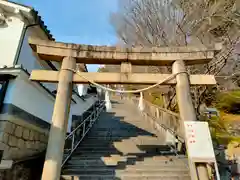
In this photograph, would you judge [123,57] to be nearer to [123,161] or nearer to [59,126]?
[59,126]

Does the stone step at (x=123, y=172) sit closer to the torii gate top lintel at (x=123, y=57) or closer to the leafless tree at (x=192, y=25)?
the torii gate top lintel at (x=123, y=57)

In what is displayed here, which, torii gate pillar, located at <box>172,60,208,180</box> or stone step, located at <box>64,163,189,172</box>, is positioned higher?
torii gate pillar, located at <box>172,60,208,180</box>

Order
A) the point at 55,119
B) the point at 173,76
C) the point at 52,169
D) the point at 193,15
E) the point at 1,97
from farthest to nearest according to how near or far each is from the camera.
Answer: the point at 193,15 → the point at 173,76 → the point at 1,97 → the point at 55,119 → the point at 52,169

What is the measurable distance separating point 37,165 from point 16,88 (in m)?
2.76

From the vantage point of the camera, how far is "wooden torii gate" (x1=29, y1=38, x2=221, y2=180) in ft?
17.2

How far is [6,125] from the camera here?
5090 mm

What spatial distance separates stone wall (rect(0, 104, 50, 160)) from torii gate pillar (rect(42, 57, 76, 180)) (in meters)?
1.25

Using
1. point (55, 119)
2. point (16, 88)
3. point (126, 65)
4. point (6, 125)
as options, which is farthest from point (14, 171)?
point (126, 65)

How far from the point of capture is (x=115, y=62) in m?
6.12

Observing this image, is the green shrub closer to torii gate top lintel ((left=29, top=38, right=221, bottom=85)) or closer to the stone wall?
torii gate top lintel ((left=29, top=38, right=221, bottom=85))

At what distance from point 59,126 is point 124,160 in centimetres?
299

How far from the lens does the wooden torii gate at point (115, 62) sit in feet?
17.2

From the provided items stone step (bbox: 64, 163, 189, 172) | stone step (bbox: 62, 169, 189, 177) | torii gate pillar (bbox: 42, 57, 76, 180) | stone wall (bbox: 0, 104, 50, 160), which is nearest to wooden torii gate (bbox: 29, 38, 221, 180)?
torii gate pillar (bbox: 42, 57, 76, 180)

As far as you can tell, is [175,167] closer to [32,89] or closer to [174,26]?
[32,89]
